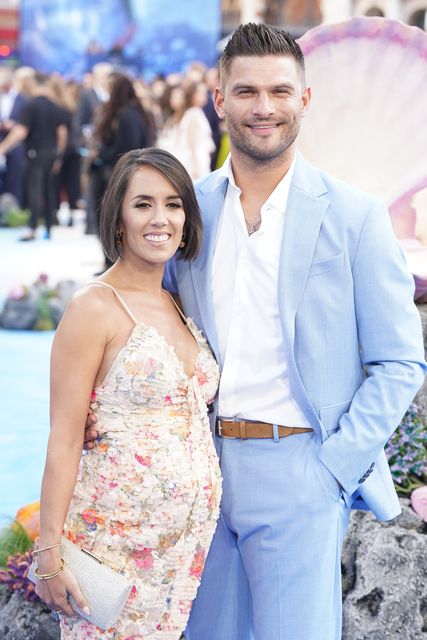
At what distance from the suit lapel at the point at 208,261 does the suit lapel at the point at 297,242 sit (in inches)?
7.3

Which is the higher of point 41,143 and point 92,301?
point 92,301

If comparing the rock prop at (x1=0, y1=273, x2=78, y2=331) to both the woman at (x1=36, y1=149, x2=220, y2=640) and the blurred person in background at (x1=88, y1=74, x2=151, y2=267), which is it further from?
the woman at (x1=36, y1=149, x2=220, y2=640)

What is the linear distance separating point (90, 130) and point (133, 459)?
1110 centimetres

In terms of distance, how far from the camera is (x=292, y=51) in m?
2.34

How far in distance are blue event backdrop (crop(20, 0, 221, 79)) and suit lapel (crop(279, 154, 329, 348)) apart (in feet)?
42.2

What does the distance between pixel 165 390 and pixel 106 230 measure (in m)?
0.42

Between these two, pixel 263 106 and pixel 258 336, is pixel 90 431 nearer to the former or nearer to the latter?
pixel 258 336

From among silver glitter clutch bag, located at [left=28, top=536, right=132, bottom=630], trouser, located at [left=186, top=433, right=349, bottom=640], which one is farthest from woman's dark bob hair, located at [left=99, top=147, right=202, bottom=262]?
silver glitter clutch bag, located at [left=28, top=536, right=132, bottom=630]

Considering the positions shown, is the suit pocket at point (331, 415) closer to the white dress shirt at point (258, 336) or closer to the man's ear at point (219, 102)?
the white dress shirt at point (258, 336)

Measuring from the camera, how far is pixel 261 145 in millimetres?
2303

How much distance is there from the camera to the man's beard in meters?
2.30

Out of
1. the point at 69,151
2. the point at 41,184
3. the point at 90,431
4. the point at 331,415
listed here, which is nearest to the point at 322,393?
the point at 331,415

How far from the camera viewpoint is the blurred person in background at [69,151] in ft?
40.4

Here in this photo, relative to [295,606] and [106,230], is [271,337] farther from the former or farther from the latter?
[295,606]
